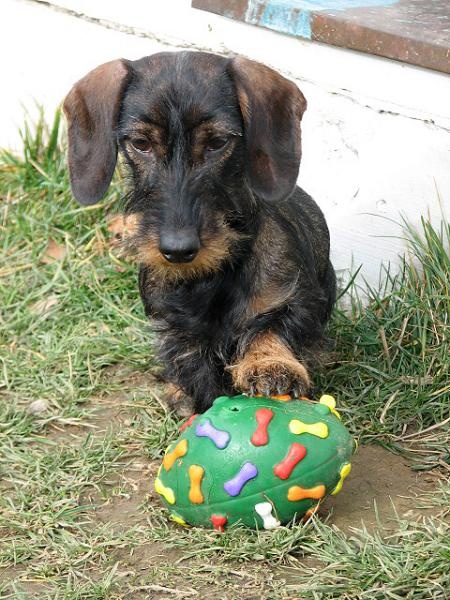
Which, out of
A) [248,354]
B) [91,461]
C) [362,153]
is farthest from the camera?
[362,153]

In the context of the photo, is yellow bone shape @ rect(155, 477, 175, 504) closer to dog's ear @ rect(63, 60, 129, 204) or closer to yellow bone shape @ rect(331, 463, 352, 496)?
yellow bone shape @ rect(331, 463, 352, 496)

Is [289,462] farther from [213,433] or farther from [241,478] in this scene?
[213,433]

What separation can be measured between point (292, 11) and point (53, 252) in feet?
5.75

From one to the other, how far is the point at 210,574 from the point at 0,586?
2.13ft

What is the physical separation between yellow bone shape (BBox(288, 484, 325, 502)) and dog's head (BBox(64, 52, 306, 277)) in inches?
30.9

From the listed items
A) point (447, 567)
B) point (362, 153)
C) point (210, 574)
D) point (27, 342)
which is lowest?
point (27, 342)

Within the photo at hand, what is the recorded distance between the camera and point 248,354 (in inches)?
153

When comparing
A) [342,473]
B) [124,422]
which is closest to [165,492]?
[342,473]

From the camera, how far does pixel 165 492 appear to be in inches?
141

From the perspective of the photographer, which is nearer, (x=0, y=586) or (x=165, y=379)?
(x=0, y=586)

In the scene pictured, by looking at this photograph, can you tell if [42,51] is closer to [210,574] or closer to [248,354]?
[248,354]

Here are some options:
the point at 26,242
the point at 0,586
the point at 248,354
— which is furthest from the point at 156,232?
the point at 26,242

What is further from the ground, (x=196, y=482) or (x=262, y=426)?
(x=262, y=426)

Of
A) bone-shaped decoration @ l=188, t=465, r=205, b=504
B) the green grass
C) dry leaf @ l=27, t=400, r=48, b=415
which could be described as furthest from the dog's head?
dry leaf @ l=27, t=400, r=48, b=415
